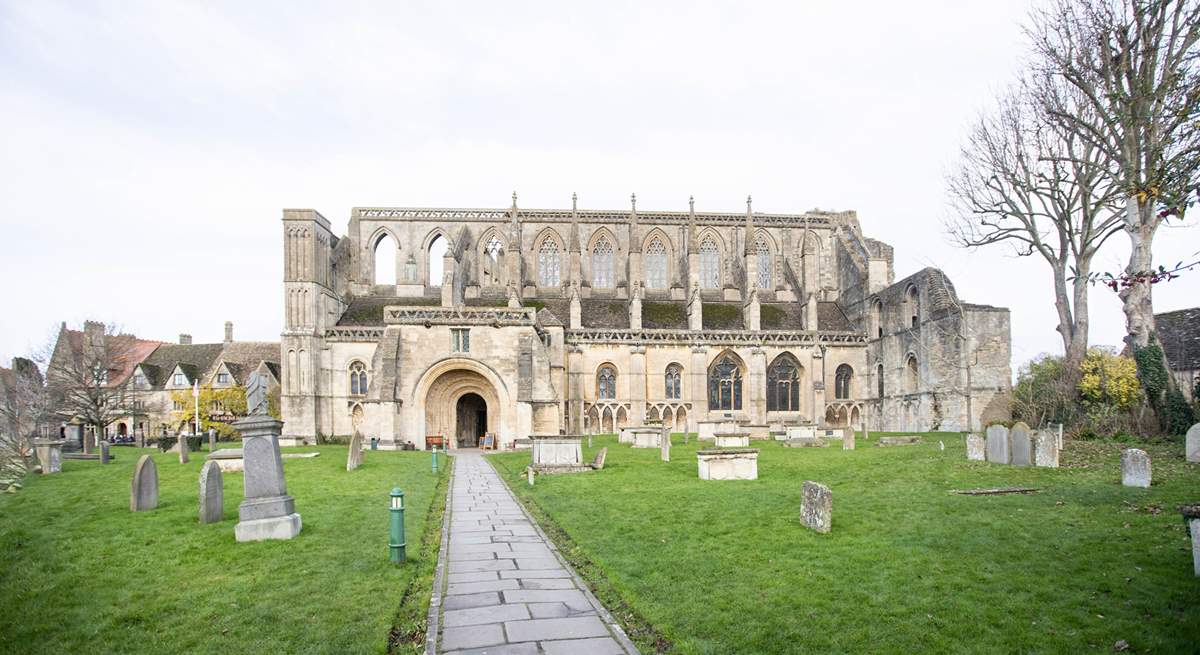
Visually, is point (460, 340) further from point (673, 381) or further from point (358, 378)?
point (673, 381)

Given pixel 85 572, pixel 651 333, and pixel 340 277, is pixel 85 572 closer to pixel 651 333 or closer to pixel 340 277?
pixel 651 333

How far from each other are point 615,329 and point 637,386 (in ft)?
10.6

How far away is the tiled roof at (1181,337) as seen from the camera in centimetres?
3105

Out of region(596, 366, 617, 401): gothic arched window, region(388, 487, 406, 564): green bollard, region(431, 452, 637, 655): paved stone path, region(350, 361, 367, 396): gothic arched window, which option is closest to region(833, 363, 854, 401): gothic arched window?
region(596, 366, 617, 401): gothic arched window

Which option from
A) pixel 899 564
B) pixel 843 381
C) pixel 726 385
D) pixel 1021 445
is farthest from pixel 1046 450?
pixel 843 381

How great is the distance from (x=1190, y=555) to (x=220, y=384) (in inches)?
2181

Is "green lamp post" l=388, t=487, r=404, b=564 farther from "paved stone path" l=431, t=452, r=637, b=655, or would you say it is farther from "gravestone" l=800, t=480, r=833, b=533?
"gravestone" l=800, t=480, r=833, b=533

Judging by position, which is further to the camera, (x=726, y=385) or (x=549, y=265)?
(x=549, y=265)

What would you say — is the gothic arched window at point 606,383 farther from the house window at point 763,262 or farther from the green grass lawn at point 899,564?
the green grass lawn at point 899,564

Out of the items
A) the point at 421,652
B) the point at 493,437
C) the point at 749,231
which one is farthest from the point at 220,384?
the point at 421,652

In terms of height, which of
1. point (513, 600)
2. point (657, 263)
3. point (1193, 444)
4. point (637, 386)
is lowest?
point (513, 600)

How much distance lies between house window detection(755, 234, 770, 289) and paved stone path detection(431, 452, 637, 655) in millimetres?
35550

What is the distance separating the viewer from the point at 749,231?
41.4m

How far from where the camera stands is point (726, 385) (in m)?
39.1
